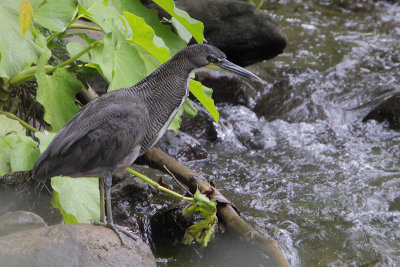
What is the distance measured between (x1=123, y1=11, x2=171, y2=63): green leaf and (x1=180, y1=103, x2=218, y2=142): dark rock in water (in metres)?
1.98

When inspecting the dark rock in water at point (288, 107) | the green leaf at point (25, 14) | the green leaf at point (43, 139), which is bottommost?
the dark rock in water at point (288, 107)

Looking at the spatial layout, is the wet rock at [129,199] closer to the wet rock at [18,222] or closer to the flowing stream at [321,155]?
the flowing stream at [321,155]

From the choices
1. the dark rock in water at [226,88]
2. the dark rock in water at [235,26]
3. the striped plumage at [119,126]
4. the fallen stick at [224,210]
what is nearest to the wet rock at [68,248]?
the striped plumage at [119,126]

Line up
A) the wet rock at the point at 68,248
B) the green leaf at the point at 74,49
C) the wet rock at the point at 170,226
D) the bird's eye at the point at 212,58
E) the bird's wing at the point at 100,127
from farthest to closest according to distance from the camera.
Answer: the wet rock at the point at 170,226
the green leaf at the point at 74,49
the bird's eye at the point at 212,58
the bird's wing at the point at 100,127
the wet rock at the point at 68,248

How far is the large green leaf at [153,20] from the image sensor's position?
423 centimetres

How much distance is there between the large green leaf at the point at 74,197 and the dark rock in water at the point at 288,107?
123 inches

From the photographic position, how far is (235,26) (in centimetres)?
654

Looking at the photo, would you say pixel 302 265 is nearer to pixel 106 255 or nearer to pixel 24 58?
pixel 106 255

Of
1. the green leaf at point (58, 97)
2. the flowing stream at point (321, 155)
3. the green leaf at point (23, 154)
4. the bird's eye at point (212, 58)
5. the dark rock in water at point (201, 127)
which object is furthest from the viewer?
the dark rock in water at point (201, 127)

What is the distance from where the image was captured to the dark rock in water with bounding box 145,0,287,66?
6.47 m

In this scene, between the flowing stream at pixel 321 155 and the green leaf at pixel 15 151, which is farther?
the flowing stream at pixel 321 155

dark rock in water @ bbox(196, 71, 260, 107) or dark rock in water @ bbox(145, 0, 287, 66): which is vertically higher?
dark rock in water @ bbox(145, 0, 287, 66)

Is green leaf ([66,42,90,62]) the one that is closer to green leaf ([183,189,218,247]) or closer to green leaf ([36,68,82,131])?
green leaf ([36,68,82,131])

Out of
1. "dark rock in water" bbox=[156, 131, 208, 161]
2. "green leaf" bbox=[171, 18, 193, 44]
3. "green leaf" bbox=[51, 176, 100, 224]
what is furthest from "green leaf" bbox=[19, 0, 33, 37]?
"dark rock in water" bbox=[156, 131, 208, 161]
